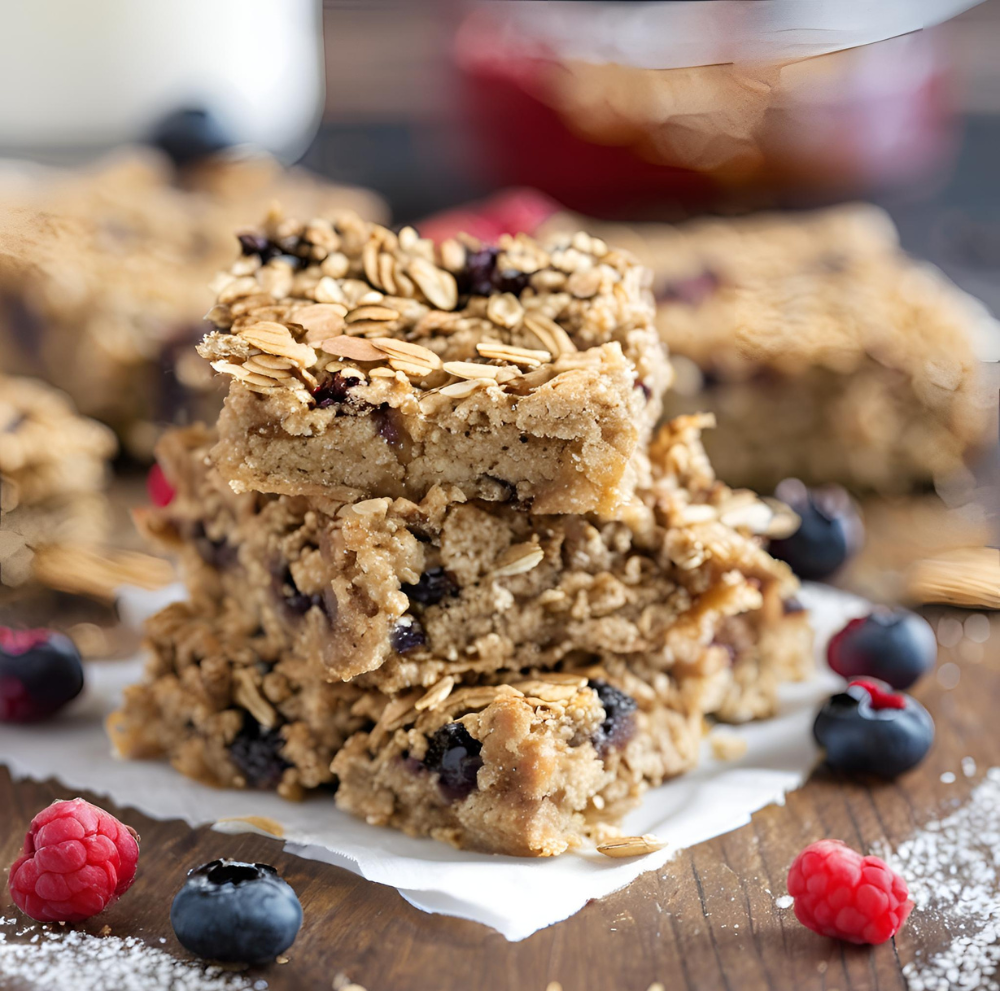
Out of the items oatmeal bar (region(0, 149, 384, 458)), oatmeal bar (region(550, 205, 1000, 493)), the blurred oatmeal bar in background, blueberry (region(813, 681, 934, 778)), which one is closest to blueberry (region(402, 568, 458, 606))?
blueberry (region(813, 681, 934, 778))

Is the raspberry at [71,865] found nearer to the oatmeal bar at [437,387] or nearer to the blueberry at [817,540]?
the oatmeal bar at [437,387]

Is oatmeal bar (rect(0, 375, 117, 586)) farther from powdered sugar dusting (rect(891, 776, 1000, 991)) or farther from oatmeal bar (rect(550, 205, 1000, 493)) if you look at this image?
powdered sugar dusting (rect(891, 776, 1000, 991))

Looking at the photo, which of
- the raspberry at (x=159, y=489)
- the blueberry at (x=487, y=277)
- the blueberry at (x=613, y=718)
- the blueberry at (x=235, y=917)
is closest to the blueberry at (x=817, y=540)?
the blueberry at (x=613, y=718)

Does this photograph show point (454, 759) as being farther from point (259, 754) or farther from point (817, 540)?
point (817, 540)

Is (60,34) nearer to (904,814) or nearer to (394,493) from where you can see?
(394,493)

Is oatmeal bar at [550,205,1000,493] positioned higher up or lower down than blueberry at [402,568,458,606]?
lower down

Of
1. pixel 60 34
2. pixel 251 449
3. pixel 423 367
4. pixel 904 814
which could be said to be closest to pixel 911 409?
pixel 904 814

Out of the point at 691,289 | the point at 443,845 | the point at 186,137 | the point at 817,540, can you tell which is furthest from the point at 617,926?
the point at 186,137
